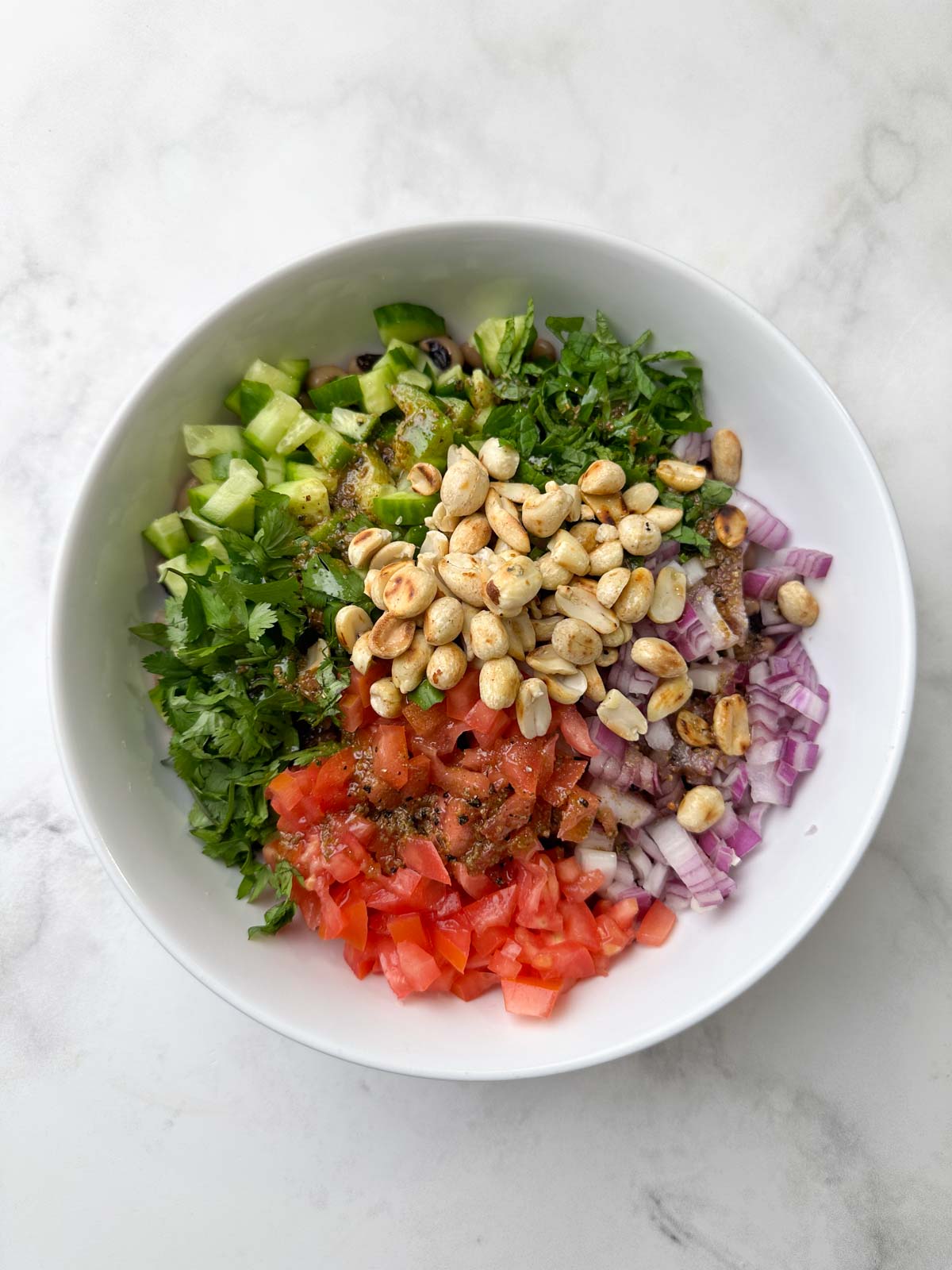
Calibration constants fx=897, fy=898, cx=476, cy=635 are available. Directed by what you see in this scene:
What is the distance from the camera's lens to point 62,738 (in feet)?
6.45

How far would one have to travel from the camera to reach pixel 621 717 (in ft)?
6.58

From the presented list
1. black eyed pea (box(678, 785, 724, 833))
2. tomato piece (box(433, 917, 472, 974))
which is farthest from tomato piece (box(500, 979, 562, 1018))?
black eyed pea (box(678, 785, 724, 833))

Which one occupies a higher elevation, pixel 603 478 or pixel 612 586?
pixel 603 478

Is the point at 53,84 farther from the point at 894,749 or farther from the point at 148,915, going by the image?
the point at 894,749

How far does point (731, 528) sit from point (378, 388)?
0.93m

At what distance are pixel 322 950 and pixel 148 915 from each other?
0.42m

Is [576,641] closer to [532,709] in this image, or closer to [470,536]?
[532,709]

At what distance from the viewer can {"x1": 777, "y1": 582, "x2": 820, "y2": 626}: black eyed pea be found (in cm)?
218

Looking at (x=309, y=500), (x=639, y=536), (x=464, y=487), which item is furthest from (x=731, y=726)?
(x=309, y=500)

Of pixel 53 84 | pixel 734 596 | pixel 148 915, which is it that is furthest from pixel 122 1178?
pixel 53 84

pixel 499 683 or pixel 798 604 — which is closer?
pixel 499 683

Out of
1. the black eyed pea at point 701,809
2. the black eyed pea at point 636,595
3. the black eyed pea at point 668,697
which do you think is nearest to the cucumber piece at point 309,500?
the black eyed pea at point 636,595

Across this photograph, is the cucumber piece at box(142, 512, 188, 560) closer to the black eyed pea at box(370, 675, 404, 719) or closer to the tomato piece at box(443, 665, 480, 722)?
the black eyed pea at box(370, 675, 404, 719)

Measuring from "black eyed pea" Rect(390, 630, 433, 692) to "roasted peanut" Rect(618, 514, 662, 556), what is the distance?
50cm
